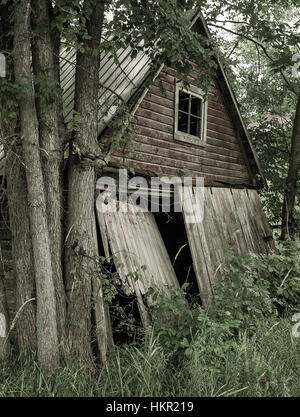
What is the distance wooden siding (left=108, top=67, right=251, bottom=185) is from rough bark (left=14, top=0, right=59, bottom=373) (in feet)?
7.94

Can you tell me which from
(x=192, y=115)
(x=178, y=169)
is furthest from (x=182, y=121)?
(x=178, y=169)

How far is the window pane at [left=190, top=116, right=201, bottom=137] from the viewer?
30.4 ft

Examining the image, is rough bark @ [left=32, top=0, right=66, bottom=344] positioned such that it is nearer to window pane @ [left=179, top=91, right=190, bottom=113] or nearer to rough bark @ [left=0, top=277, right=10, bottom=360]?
rough bark @ [left=0, top=277, right=10, bottom=360]

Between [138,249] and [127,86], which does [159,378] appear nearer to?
[138,249]

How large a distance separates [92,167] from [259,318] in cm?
350

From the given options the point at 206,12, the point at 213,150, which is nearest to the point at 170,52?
the point at 213,150

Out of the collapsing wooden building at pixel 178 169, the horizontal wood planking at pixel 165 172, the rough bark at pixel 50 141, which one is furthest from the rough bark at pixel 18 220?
the horizontal wood planking at pixel 165 172

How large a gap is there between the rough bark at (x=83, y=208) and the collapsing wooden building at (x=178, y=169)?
1.81 feet

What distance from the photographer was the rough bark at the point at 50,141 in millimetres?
4750

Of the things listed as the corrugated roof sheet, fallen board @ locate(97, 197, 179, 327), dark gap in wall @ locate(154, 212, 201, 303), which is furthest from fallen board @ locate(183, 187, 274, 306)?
the corrugated roof sheet

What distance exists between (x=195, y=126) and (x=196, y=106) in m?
0.46

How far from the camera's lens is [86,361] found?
4.78 m

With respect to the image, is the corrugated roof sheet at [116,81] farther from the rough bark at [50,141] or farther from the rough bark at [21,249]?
the rough bark at [21,249]

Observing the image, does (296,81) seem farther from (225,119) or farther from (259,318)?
(259,318)
